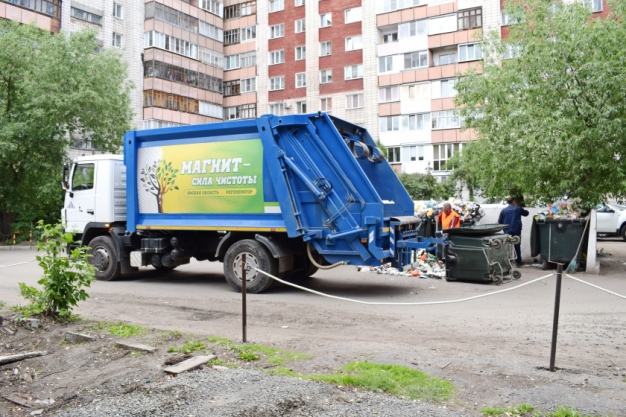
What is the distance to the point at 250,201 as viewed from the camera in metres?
10.1

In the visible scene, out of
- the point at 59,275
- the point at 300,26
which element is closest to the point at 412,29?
the point at 300,26

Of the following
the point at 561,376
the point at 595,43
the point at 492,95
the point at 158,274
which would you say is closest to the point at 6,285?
the point at 158,274

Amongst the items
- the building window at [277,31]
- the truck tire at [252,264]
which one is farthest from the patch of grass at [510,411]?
the building window at [277,31]

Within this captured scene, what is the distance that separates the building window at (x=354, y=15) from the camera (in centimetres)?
4156

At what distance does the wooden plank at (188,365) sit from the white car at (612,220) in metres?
20.8

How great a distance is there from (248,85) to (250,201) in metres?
39.6

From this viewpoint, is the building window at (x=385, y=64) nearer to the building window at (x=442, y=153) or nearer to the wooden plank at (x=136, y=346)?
the building window at (x=442, y=153)

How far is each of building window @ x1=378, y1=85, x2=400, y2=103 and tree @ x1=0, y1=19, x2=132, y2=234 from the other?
763 inches

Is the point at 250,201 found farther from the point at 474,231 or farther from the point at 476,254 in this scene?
the point at 476,254

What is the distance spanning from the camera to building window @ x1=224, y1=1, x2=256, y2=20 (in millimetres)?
48094

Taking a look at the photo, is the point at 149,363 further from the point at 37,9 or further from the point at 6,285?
the point at 37,9

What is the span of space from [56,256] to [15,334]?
100 centimetres

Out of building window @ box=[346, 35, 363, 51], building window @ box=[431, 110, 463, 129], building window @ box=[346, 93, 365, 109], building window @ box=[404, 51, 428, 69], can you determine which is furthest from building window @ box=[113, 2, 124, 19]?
building window @ box=[431, 110, 463, 129]

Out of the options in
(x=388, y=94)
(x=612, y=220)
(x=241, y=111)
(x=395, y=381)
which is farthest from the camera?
(x=241, y=111)
